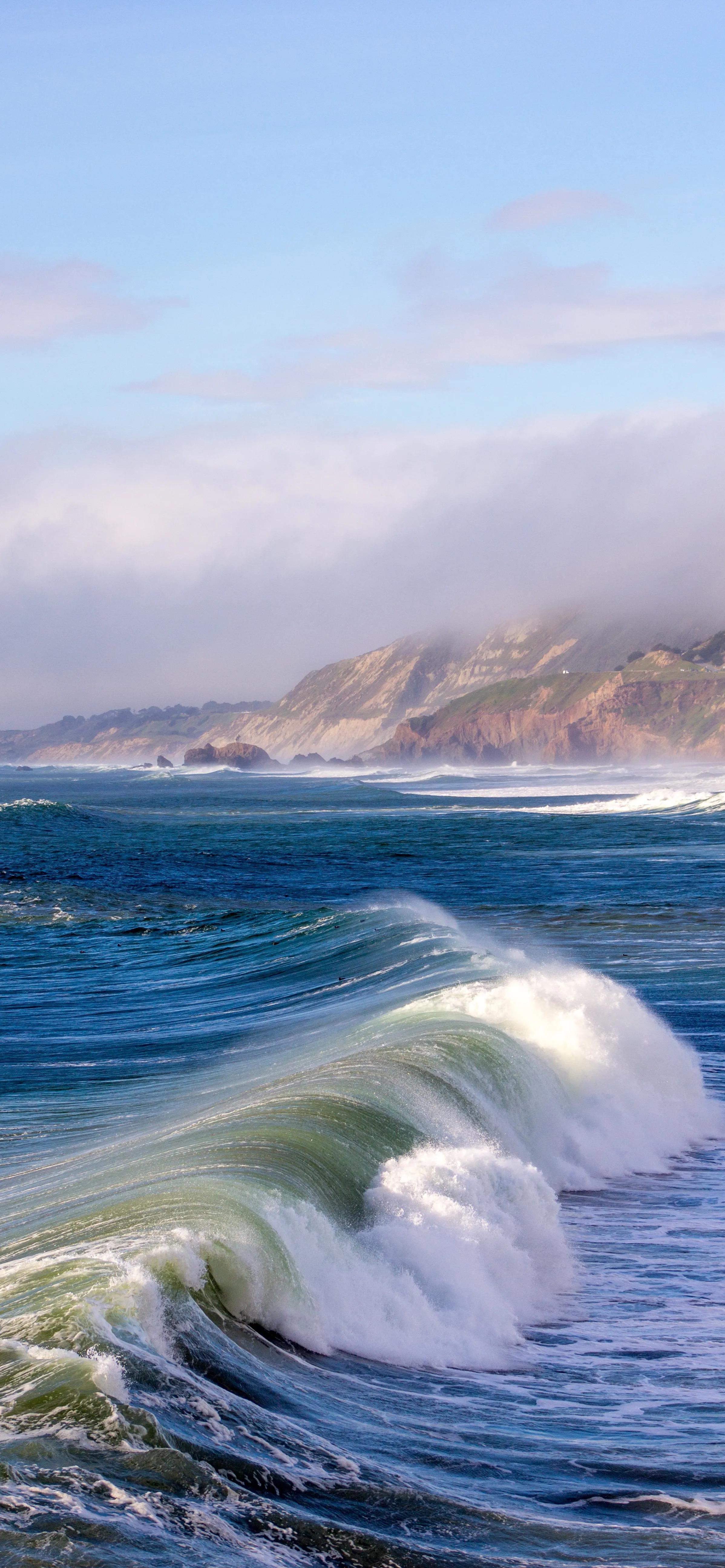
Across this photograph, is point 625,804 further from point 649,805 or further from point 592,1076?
point 592,1076

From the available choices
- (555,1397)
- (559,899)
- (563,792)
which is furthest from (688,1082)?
(563,792)

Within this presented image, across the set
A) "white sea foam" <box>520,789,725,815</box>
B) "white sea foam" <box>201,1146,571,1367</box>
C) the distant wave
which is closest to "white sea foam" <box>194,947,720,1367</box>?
"white sea foam" <box>201,1146,571,1367</box>

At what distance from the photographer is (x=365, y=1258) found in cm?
843

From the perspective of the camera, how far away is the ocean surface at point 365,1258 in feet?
18.1

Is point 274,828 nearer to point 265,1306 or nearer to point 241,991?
point 241,991

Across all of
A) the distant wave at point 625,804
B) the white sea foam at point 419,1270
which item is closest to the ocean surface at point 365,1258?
the white sea foam at point 419,1270

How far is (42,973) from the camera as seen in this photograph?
22453 millimetres

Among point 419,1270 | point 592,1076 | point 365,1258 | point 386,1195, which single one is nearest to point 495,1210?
point 386,1195

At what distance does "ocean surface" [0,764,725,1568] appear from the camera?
217 inches

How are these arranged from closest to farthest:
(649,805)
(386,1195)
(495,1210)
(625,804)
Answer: (386,1195)
(495,1210)
(649,805)
(625,804)

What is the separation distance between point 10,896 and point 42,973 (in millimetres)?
12551

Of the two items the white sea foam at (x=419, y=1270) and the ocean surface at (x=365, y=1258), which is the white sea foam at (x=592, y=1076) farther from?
the white sea foam at (x=419, y=1270)

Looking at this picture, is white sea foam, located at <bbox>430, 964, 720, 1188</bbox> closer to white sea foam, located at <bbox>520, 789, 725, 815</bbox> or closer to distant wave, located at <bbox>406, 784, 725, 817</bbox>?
distant wave, located at <bbox>406, 784, 725, 817</bbox>

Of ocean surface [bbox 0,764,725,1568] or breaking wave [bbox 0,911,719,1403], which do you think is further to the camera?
breaking wave [bbox 0,911,719,1403]
